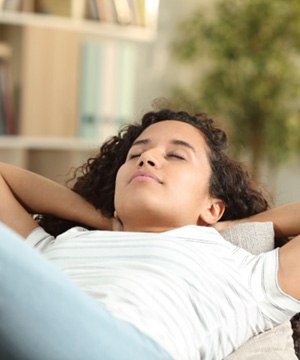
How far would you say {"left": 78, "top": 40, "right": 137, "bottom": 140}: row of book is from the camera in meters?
4.57

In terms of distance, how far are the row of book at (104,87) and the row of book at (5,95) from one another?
1.26 feet

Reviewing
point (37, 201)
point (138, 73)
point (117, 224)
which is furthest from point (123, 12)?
point (117, 224)

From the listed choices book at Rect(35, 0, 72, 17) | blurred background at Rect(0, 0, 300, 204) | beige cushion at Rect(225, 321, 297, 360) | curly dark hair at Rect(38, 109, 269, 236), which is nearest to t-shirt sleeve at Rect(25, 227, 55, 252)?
curly dark hair at Rect(38, 109, 269, 236)

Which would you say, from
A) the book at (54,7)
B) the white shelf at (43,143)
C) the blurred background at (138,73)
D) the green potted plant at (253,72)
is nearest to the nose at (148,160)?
the blurred background at (138,73)

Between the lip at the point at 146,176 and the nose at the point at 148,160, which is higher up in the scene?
the nose at the point at 148,160

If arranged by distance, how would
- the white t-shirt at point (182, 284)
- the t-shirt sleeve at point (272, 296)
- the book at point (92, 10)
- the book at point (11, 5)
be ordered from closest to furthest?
1. the white t-shirt at point (182, 284)
2. the t-shirt sleeve at point (272, 296)
3. the book at point (11, 5)
4. the book at point (92, 10)

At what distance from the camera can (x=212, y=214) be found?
190cm

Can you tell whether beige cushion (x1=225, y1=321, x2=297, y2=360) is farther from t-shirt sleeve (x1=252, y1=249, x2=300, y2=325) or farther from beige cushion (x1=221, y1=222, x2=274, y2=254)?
beige cushion (x1=221, y1=222, x2=274, y2=254)

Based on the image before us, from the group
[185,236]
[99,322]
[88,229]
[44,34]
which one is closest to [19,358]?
[99,322]

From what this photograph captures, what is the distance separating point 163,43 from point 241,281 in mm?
3574

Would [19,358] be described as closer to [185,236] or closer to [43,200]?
[185,236]

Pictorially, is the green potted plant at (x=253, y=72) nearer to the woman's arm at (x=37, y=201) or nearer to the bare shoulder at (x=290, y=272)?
the woman's arm at (x=37, y=201)

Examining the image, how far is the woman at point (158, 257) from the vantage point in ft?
4.43

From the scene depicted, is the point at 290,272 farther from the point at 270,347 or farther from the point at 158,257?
the point at 158,257
